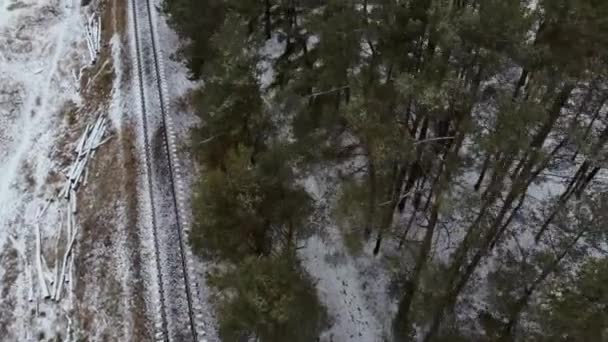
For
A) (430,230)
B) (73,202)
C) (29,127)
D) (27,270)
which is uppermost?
(430,230)

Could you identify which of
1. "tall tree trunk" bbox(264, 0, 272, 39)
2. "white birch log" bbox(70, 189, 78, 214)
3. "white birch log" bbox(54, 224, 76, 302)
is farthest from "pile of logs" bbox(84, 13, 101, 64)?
"white birch log" bbox(54, 224, 76, 302)

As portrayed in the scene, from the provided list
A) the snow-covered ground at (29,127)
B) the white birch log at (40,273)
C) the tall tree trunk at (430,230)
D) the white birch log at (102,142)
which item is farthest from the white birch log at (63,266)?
the tall tree trunk at (430,230)

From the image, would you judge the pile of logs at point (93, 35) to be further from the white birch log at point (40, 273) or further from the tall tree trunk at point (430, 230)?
the tall tree trunk at point (430, 230)

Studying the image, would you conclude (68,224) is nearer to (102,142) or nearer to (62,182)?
(62,182)

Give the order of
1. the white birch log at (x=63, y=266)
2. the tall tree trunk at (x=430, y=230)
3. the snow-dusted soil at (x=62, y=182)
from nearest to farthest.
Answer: the tall tree trunk at (x=430, y=230) → the snow-dusted soil at (x=62, y=182) → the white birch log at (x=63, y=266)

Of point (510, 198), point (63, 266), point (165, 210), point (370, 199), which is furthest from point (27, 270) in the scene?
point (510, 198)

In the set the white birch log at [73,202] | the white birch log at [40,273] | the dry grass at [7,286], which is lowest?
the dry grass at [7,286]

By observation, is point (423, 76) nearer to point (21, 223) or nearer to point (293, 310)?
point (293, 310)

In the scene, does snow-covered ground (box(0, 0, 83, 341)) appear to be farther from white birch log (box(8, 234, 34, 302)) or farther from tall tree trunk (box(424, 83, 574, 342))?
tall tree trunk (box(424, 83, 574, 342))
